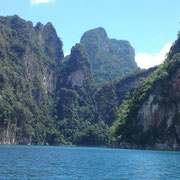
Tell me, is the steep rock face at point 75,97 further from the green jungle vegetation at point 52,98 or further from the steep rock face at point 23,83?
the steep rock face at point 23,83

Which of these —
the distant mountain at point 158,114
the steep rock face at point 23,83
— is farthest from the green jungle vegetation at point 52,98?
the distant mountain at point 158,114

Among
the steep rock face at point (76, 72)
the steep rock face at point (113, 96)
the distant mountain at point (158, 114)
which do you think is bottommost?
the distant mountain at point (158, 114)

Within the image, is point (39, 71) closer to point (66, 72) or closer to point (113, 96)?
point (66, 72)

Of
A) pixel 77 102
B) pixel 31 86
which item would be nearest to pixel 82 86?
pixel 77 102

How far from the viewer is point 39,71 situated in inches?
7077

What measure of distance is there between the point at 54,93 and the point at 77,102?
18.3 m

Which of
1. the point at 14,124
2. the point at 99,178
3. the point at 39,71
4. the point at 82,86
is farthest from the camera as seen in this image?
the point at 82,86

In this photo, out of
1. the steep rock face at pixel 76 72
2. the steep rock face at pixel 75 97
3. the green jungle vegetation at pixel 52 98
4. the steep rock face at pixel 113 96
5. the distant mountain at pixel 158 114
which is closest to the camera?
the distant mountain at pixel 158 114

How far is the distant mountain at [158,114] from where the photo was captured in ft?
264

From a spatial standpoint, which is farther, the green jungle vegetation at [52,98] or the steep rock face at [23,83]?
the steep rock face at [23,83]

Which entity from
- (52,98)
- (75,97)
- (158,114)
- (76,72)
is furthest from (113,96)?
(158,114)

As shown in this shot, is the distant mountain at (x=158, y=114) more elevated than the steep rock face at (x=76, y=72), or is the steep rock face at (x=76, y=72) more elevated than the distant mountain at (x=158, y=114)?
the steep rock face at (x=76, y=72)

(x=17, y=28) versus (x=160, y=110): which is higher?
(x=17, y=28)

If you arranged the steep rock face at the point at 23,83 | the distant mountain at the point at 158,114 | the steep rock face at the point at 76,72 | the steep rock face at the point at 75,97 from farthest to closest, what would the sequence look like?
the steep rock face at the point at 76,72 < the steep rock face at the point at 75,97 < the steep rock face at the point at 23,83 < the distant mountain at the point at 158,114
